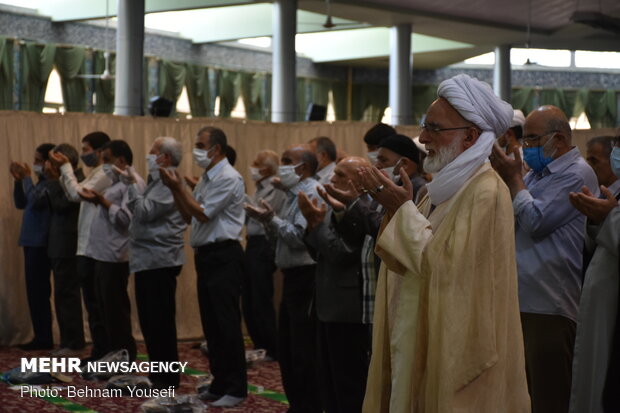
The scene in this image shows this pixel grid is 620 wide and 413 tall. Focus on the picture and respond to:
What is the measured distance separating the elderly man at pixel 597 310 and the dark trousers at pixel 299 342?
1.92 m

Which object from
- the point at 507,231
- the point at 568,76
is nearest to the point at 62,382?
the point at 507,231

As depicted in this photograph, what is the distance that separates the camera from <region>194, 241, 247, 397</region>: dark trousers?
559 centimetres

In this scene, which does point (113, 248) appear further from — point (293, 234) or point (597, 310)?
point (597, 310)

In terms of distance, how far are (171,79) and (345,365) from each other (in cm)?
1319

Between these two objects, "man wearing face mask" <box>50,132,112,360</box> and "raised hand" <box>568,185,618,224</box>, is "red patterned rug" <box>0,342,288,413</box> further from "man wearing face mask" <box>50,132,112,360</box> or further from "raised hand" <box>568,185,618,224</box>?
"raised hand" <box>568,185,618,224</box>

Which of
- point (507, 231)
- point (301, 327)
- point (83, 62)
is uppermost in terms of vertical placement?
point (83, 62)

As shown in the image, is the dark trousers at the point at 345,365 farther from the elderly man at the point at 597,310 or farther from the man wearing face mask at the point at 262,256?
the man wearing face mask at the point at 262,256

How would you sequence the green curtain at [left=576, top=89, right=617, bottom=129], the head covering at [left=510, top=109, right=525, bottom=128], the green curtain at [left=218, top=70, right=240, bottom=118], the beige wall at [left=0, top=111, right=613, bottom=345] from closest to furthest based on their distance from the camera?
the head covering at [left=510, top=109, right=525, bottom=128] → the beige wall at [left=0, top=111, right=613, bottom=345] → the green curtain at [left=218, top=70, right=240, bottom=118] → the green curtain at [left=576, top=89, right=617, bottom=129]

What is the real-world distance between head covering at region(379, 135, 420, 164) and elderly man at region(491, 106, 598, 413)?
682mm

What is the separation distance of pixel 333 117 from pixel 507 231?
59.3 feet

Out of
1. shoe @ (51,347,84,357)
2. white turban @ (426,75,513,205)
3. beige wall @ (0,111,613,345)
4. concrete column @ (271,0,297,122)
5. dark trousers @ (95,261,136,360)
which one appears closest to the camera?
white turban @ (426,75,513,205)

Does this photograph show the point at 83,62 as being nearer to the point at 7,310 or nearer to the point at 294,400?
the point at 7,310

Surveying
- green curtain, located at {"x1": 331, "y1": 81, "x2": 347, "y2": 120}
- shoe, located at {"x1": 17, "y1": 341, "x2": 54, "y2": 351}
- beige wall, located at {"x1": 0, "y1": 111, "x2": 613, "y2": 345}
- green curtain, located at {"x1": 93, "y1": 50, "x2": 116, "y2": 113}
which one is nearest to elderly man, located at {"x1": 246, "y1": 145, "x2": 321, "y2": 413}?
shoe, located at {"x1": 17, "y1": 341, "x2": 54, "y2": 351}

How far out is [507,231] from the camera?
Answer: 8.70ft
